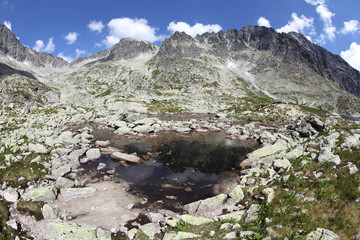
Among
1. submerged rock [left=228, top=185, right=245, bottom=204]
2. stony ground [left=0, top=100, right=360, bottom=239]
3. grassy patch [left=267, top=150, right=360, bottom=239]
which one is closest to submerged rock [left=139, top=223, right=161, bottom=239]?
stony ground [left=0, top=100, right=360, bottom=239]

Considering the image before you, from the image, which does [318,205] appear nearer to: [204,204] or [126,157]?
[204,204]

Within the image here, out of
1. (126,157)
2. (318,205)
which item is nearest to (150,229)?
(318,205)

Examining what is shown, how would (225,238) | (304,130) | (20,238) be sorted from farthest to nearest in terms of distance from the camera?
(304,130) → (20,238) → (225,238)

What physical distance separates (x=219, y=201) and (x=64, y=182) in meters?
16.5

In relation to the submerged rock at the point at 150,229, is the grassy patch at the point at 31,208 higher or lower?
lower

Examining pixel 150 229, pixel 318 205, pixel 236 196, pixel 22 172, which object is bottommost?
pixel 150 229

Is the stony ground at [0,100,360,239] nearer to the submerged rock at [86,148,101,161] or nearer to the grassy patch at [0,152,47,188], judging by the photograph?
the grassy patch at [0,152,47,188]

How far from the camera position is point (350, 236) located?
31.5ft

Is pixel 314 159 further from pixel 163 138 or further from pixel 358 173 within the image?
pixel 163 138

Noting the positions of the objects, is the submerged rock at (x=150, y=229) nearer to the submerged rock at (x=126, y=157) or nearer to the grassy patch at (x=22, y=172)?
the grassy patch at (x=22, y=172)

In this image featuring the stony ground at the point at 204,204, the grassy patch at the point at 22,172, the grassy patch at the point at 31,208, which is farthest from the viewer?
the grassy patch at the point at 22,172

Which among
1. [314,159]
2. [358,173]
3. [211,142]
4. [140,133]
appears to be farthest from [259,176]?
[140,133]

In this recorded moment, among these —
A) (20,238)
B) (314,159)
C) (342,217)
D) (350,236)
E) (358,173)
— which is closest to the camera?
(350,236)

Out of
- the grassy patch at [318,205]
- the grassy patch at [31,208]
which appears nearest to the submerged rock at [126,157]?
the grassy patch at [31,208]
